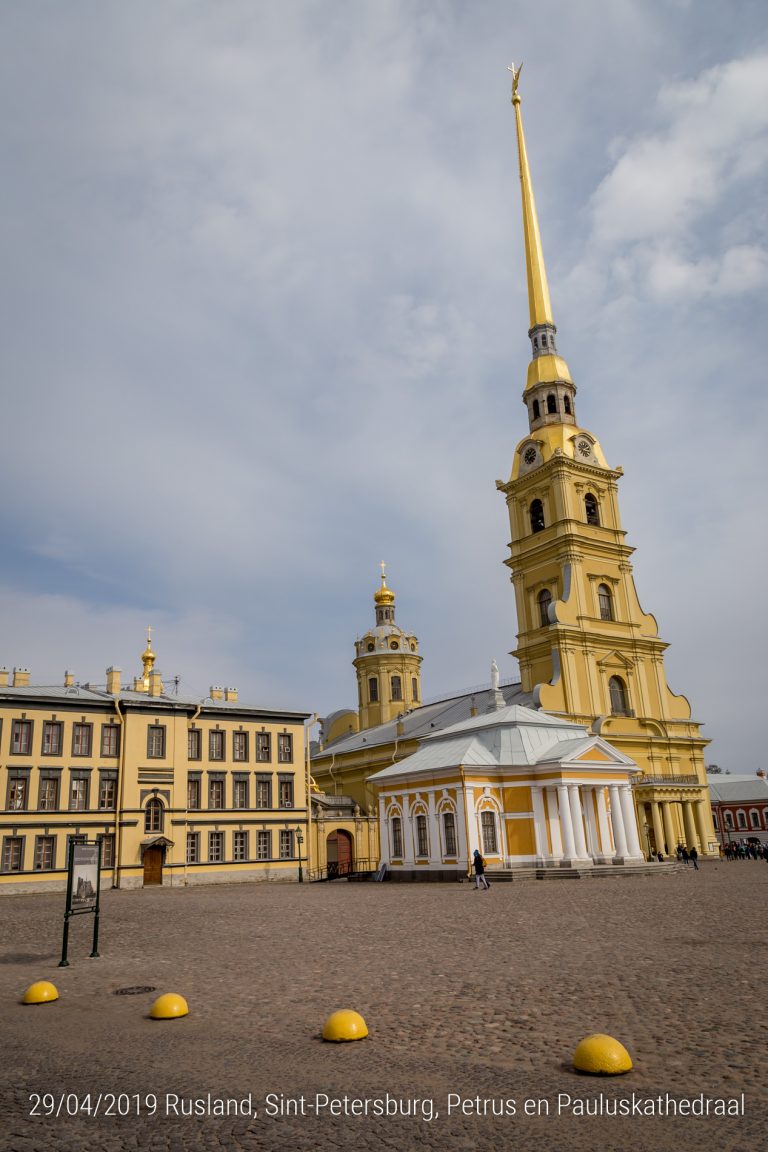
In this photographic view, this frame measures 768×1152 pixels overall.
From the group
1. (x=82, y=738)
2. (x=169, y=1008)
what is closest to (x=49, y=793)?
(x=82, y=738)

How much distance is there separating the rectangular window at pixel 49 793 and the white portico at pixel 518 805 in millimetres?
17223

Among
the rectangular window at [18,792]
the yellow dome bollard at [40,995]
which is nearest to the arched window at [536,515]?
the rectangular window at [18,792]

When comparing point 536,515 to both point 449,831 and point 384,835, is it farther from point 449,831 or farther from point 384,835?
point 449,831

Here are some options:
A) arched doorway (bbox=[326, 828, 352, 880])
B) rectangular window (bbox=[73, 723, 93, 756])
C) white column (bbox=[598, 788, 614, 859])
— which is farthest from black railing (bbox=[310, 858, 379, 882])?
rectangular window (bbox=[73, 723, 93, 756])

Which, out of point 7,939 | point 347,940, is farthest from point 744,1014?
point 7,939

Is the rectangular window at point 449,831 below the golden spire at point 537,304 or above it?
below

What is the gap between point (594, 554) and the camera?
57.2 meters

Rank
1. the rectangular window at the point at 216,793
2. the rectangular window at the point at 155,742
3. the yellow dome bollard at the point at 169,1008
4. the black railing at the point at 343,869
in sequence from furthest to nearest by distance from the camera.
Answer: the black railing at the point at 343,869
the rectangular window at the point at 216,793
the rectangular window at the point at 155,742
the yellow dome bollard at the point at 169,1008

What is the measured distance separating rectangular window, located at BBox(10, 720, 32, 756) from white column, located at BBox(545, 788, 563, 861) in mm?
25703

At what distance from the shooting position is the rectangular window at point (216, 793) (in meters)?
45.0

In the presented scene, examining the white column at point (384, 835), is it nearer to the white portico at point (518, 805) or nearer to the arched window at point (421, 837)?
the white portico at point (518, 805)

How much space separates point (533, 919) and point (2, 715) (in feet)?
101

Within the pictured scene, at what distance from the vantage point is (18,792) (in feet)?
132

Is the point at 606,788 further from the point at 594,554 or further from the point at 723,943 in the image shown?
the point at 723,943
